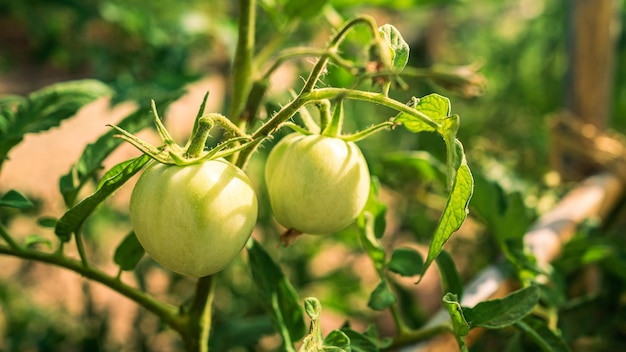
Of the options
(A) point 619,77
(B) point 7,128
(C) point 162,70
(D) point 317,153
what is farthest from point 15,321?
(A) point 619,77

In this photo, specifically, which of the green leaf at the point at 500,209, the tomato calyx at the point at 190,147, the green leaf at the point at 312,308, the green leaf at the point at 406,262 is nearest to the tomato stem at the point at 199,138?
the tomato calyx at the point at 190,147

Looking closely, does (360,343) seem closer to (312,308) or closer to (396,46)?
(312,308)

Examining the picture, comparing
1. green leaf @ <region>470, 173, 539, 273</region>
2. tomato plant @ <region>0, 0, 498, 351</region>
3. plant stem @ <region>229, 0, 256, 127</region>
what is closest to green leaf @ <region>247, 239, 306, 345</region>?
tomato plant @ <region>0, 0, 498, 351</region>

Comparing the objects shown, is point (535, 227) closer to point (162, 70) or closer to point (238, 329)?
point (238, 329)

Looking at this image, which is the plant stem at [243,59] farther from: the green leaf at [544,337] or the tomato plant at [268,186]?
the green leaf at [544,337]

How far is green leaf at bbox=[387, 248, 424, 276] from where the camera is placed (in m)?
0.51

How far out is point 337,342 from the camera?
0.39m

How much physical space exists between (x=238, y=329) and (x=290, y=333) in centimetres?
27

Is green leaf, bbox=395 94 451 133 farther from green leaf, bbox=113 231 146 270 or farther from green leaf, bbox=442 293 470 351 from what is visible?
green leaf, bbox=113 231 146 270

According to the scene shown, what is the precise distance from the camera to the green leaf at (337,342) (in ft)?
1.25

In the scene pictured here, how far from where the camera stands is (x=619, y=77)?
1567 millimetres

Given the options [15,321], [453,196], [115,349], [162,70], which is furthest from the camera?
[15,321]

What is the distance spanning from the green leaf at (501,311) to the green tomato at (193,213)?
A: 17cm

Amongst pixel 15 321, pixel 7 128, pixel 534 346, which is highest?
pixel 7 128
